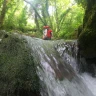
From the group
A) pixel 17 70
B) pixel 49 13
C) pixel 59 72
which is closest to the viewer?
pixel 17 70

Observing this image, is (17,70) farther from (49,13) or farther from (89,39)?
(49,13)

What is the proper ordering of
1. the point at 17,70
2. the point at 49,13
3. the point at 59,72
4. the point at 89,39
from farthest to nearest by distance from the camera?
the point at 49,13 < the point at 89,39 < the point at 59,72 < the point at 17,70

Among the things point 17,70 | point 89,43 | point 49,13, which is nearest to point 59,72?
point 17,70

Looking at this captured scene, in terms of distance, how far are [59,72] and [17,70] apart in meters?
1.61

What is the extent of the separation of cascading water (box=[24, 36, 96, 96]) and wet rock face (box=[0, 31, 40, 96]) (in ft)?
0.87

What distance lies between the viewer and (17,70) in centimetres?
458

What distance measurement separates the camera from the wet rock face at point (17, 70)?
4.30 metres

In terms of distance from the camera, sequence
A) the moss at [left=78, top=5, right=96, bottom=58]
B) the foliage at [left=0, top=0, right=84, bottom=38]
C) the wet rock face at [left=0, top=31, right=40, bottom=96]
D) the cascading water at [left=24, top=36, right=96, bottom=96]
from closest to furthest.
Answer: the wet rock face at [left=0, top=31, right=40, bottom=96] < the cascading water at [left=24, top=36, right=96, bottom=96] < the moss at [left=78, top=5, right=96, bottom=58] < the foliage at [left=0, top=0, right=84, bottom=38]

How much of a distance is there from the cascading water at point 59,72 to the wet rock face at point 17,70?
27 centimetres

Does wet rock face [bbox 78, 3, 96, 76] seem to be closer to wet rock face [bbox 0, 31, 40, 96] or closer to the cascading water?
the cascading water

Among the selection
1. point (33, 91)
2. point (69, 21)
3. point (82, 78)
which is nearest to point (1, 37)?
point (33, 91)

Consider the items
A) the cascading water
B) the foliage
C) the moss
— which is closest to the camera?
the cascading water

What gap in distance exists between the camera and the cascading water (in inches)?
195

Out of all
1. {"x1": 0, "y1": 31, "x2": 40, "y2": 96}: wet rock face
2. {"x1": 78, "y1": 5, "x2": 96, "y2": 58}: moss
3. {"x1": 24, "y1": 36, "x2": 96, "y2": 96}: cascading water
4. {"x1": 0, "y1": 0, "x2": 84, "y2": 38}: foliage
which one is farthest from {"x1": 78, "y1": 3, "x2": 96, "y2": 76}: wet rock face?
{"x1": 0, "y1": 0, "x2": 84, "y2": 38}: foliage
